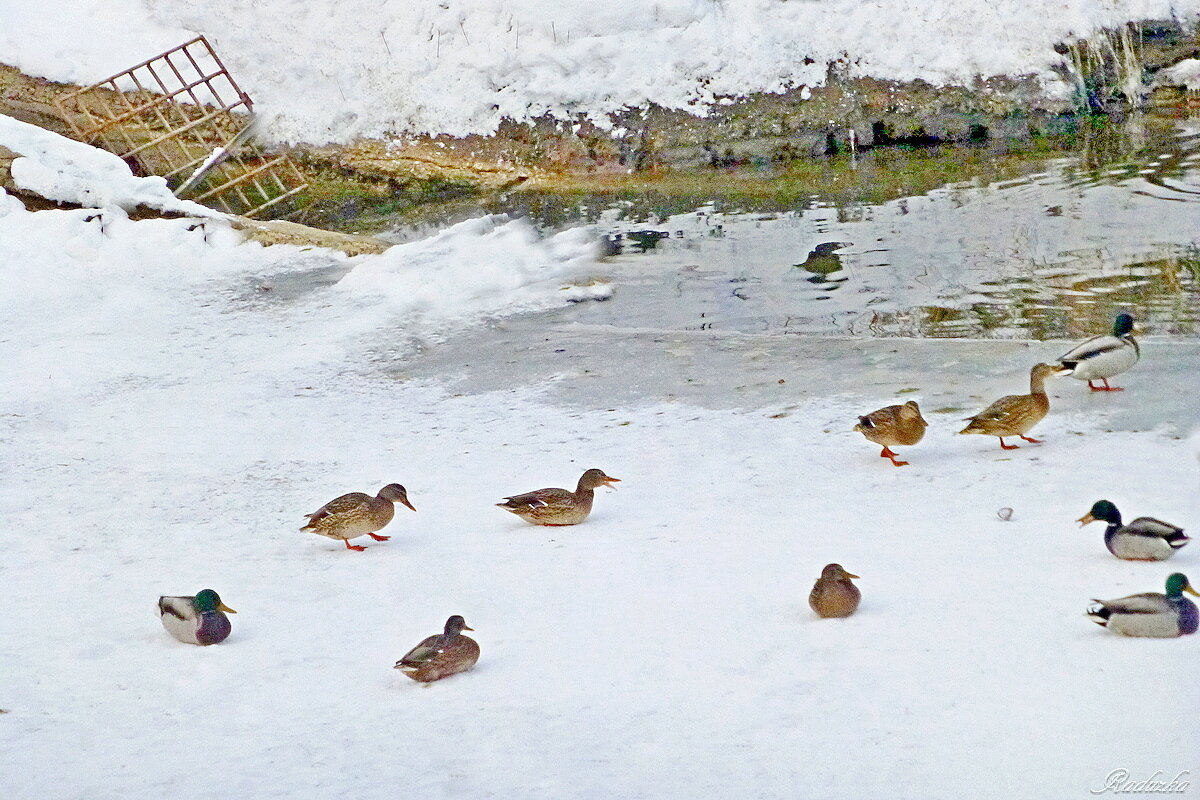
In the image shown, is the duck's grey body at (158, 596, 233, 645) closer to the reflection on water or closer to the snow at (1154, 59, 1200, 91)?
the reflection on water

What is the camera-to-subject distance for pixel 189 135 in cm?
1770

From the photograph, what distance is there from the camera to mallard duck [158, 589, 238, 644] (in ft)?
18.1

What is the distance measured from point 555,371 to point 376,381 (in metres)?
1.45

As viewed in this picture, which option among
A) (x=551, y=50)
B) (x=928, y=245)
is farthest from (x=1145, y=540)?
(x=551, y=50)

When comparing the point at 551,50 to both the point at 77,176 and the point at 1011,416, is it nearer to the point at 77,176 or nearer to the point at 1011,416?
the point at 77,176

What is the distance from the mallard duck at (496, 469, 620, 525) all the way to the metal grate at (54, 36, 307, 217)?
420 inches

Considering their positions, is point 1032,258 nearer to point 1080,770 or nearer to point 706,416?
point 706,416

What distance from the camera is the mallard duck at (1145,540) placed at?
5.35 m

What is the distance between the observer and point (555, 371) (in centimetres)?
Answer: 959

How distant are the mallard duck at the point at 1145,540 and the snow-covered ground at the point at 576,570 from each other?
90 millimetres

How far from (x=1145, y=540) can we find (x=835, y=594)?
1.40 metres

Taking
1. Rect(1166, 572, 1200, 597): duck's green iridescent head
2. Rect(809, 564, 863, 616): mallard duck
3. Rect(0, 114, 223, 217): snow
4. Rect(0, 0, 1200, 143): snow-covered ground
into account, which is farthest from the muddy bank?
Rect(1166, 572, 1200, 597): duck's green iridescent head

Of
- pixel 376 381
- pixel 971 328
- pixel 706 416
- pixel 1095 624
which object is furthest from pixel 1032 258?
pixel 1095 624

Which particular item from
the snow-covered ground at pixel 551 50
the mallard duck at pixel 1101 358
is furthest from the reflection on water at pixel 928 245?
the snow-covered ground at pixel 551 50
